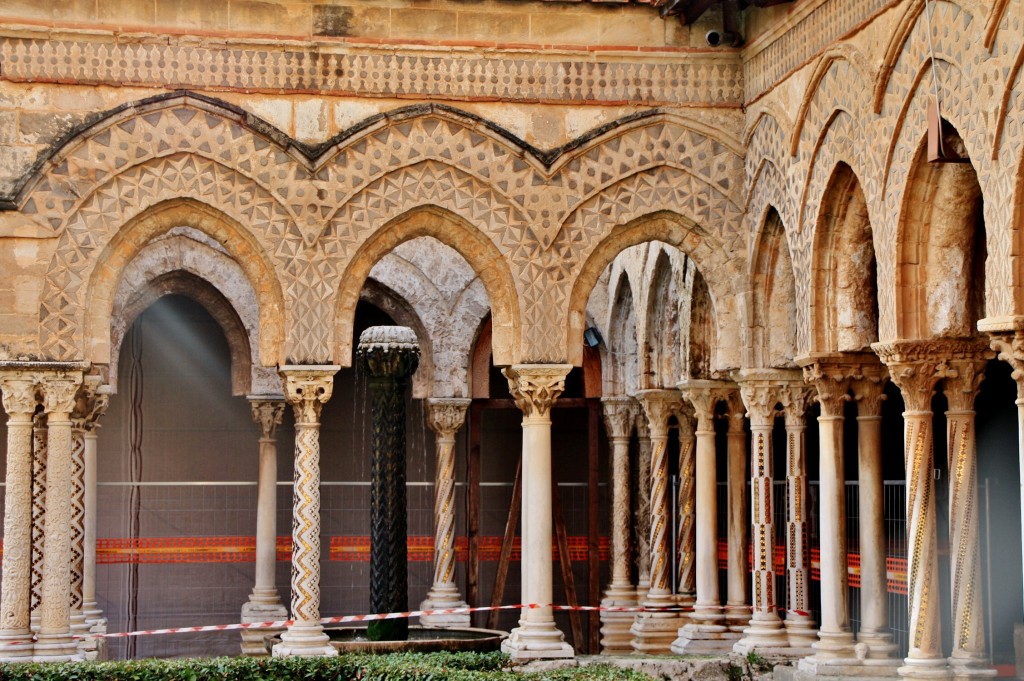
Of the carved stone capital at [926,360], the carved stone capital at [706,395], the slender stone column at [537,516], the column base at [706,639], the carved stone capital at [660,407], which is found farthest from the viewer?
the carved stone capital at [660,407]

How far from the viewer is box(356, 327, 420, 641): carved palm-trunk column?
14453mm

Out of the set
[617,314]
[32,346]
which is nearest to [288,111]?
[32,346]

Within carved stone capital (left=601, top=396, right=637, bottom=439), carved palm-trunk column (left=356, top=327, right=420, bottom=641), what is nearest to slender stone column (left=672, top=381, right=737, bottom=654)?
carved stone capital (left=601, top=396, right=637, bottom=439)

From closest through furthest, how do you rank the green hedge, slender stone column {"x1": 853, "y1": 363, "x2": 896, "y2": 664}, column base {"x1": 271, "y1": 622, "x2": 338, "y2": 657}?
the green hedge
slender stone column {"x1": 853, "y1": 363, "x2": 896, "y2": 664}
column base {"x1": 271, "y1": 622, "x2": 338, "y2": 657}

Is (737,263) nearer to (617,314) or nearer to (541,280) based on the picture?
(541,280)

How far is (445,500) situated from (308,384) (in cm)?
457

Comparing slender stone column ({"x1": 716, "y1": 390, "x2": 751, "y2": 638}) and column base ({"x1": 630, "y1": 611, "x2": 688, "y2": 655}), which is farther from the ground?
slender stone column ({"x1": 716, "y1": 390, "x2": 751, "y2": 638})

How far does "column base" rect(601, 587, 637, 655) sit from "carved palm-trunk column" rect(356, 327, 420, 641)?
12.5 ft

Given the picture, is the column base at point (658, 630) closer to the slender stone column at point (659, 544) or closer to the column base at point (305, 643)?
the slender stone column at point (659, 544)

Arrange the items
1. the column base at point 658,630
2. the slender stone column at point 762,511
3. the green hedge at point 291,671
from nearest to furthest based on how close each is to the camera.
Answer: the green hedge at point 291,671
the slender stone column at point 762,511
the column base at point 658,630

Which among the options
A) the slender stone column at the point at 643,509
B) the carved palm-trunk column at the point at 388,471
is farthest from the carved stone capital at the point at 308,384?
the slender stone column at the point at 643,509

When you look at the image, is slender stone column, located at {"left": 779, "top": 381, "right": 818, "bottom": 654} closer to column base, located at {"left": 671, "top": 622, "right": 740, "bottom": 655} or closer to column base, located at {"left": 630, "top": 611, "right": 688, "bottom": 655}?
column base, located at {"left": 671, "top": 622, "right": 740, "bottom": 655}

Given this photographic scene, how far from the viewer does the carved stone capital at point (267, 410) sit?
1780 centimetres

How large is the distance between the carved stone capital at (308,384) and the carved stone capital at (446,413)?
4005 mm
